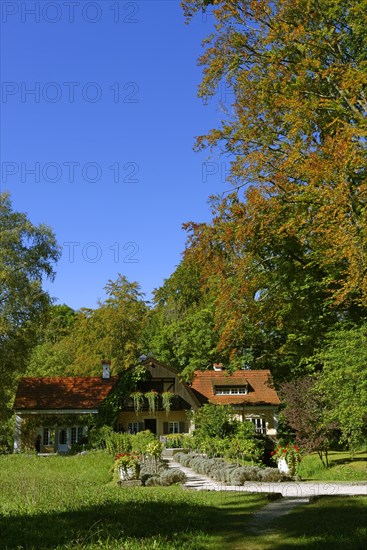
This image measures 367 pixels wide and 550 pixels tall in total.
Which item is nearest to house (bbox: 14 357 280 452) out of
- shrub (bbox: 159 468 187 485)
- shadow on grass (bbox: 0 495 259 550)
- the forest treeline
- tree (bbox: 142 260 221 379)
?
tree (bbox: 142 260 221 379)

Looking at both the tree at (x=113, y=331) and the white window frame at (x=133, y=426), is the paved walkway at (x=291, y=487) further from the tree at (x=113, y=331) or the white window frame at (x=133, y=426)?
the tree at (x=113, y=331)

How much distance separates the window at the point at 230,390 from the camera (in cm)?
3766

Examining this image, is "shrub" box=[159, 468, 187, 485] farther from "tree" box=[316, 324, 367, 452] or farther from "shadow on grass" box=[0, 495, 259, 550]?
"tree" box=[316, 324, 367, 452]

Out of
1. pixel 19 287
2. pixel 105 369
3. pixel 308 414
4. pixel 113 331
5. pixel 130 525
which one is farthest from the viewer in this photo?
pixel 113 331

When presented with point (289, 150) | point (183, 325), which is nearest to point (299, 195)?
point (289, 150)

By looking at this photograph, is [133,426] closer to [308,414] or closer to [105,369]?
[105,369]

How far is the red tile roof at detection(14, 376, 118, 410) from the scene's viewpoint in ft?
109

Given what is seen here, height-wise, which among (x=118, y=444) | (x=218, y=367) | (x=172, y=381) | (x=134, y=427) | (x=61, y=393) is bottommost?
(x=118, y=444)

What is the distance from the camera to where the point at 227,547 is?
7.67m

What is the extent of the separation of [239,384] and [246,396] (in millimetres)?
954

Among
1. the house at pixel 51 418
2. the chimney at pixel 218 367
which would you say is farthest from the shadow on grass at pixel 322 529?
the chimney at pixel 218 367

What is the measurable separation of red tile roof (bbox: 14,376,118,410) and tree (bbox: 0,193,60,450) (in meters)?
1.64

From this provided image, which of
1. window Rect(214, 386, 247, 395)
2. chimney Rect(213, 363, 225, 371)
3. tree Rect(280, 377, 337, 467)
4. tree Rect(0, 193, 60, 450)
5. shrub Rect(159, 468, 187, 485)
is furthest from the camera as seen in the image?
chimney Rect(213, 363, 225, 371)

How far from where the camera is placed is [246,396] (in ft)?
122
